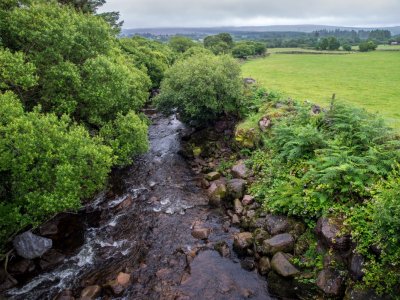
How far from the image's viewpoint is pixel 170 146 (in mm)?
37750

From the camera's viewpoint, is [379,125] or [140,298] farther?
[379,125]

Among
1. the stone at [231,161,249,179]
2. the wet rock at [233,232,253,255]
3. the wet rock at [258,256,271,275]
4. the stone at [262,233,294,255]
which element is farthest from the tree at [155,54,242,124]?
the wet rock at [258,256,271,275]

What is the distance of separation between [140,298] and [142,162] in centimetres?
1874

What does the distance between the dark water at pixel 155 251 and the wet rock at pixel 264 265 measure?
470 millimetres

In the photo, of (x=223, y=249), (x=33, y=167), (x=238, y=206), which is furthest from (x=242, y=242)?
(x=33, y=167)

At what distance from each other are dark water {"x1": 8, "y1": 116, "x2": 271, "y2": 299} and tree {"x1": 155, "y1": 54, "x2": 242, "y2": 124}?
35.0 ft

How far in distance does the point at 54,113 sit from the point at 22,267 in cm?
988

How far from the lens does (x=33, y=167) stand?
661 inches

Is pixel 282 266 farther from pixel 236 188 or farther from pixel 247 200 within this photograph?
pixel 236 188

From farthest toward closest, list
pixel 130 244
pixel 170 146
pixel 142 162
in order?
pixel 170 146
pixel 142 162
pixel 130 244

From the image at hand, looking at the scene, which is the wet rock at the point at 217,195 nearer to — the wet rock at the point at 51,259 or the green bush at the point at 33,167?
the green bush at the point at 33,167

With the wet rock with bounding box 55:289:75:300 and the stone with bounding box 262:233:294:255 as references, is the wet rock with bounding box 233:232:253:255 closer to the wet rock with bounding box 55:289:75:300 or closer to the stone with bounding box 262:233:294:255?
the stone with bounding box 262:233:294:255

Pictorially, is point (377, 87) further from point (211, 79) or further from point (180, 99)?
point (180, 99)

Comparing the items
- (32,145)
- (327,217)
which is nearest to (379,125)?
(327,217)
